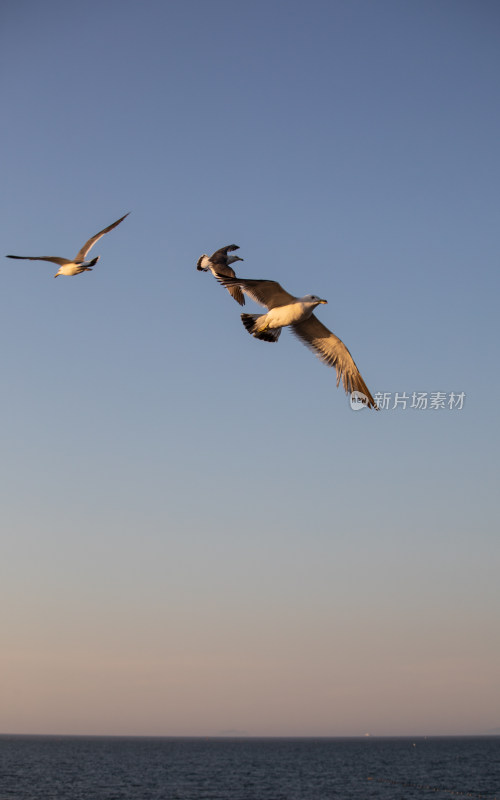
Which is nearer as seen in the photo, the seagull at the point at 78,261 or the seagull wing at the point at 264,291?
the seagull wing at the point at 264,291

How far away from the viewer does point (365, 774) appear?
115 metres

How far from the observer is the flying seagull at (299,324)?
16500 millimetres

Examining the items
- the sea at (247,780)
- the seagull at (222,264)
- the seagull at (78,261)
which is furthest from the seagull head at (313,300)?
the sea at (247,780)

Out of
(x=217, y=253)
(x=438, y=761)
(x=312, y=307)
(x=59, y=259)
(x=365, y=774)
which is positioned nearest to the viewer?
(x=312, y=307)

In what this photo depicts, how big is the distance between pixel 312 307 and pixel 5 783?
95028 millimetres

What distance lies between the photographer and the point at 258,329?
1688 cm

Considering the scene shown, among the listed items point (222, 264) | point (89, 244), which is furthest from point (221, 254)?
point (89, 244)

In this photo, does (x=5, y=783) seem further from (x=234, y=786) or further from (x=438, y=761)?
(x=438, y=761)

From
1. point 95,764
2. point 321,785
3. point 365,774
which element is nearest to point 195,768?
point 95,764

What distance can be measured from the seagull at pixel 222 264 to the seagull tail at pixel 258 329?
68.8 inches

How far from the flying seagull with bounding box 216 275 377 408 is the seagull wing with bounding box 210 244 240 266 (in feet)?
5.93

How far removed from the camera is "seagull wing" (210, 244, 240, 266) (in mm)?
19641

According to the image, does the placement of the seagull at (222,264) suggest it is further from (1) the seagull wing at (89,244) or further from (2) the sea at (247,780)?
(2) the sea at (247,780)

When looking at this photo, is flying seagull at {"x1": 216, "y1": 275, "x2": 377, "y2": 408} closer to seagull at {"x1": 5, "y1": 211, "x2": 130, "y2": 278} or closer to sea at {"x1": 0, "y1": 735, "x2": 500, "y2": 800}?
seagull at {"x1": 5, "y1": 211, "x2": 130, "y2": 278}
